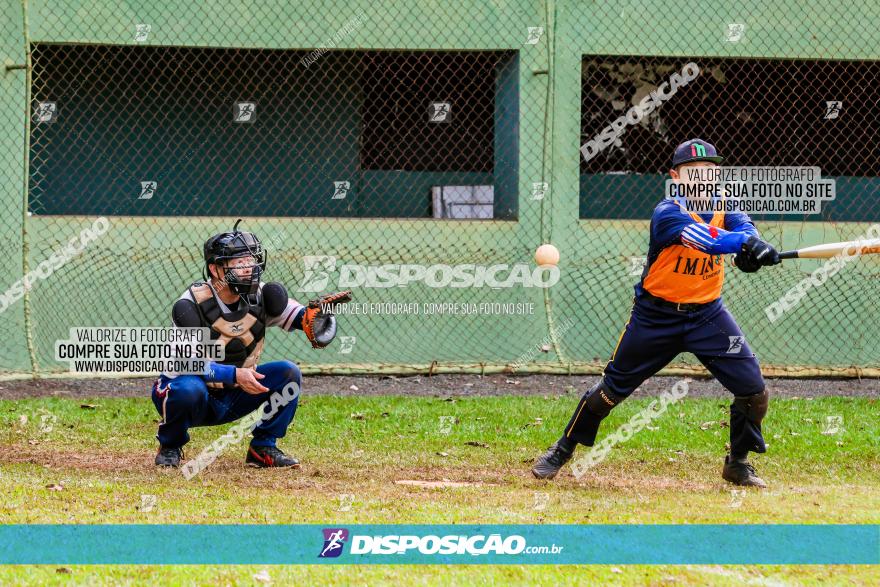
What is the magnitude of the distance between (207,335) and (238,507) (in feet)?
4.54

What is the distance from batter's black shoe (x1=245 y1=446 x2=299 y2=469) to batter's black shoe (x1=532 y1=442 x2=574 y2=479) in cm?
149

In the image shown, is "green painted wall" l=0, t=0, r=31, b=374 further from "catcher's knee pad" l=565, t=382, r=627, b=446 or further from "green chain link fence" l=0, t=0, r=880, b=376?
"catcher's knee pad" l=565, t=382, r=627, b=446

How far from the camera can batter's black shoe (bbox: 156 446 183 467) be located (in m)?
6.82

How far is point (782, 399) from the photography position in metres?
10.2

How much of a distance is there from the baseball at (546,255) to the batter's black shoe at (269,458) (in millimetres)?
4720

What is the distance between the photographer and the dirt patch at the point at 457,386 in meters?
10.5

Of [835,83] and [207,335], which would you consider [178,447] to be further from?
[835,83]

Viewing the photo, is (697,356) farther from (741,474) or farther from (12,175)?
(12,175)

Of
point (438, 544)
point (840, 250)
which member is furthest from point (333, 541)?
point (840, 250)

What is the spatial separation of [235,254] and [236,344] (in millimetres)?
556

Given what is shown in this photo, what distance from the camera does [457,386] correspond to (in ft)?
35.7

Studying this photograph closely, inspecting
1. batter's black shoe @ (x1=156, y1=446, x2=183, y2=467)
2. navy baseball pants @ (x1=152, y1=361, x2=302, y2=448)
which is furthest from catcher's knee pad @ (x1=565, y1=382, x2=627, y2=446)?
batter's black shoe @ (x1=156, y1=446, x2=183, y2=467)

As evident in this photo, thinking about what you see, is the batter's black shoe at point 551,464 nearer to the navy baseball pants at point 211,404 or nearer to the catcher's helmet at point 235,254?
the navy baseball pants at point 211,404

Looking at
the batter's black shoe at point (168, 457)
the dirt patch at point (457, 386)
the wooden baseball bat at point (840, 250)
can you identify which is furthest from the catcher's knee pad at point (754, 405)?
the dirt patch at point (457, 386)
